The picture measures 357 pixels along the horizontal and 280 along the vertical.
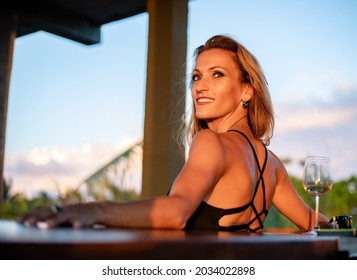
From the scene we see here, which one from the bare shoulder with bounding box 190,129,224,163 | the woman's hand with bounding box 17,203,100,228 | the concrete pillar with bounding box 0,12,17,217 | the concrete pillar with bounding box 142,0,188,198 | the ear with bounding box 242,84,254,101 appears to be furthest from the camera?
the concrete pillar with bounding box 0,12,17,217

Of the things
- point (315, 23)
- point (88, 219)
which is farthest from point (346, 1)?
point (88, 219)

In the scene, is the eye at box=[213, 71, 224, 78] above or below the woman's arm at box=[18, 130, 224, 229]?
above

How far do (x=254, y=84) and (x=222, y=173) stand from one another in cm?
58

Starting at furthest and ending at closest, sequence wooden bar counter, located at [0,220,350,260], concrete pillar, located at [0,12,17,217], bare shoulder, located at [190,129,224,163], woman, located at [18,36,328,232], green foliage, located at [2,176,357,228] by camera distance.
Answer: green foliage, located at [2,176,357,228]
concrete pillar, located at [0,12,17,217]
bare shoulder, located at [190,129,224,163]
woman, located at [18,36,328,232]
wooden bar counter, located at [0,220,350,260]

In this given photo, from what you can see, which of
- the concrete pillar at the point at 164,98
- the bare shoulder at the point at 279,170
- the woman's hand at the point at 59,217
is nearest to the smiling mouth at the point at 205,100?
the bare shoulder at the point at 279,170

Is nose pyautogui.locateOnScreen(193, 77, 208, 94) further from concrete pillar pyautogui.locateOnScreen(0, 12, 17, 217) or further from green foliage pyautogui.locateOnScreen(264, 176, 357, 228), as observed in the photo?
green foliage pyautogui.locateOnScreen(264, 176, 357, 228)

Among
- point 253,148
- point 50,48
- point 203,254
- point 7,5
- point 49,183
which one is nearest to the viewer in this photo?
point 203,254

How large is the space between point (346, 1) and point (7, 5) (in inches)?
Result: 206

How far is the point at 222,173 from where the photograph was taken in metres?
1.42

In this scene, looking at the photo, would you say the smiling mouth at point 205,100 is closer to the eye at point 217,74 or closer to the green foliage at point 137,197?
the eye at point 217,74

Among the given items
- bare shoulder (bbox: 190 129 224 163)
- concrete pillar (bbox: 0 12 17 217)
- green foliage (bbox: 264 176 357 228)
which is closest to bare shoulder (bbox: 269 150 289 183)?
bare shoulder (bbox: 190 129 224 163)

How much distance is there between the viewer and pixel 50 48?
1153 centimetres

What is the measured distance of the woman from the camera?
3.59 feet
